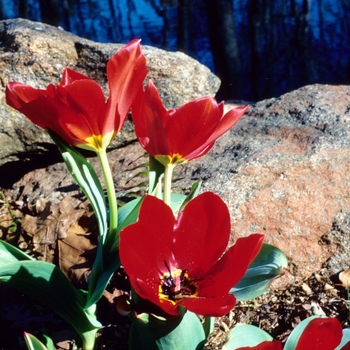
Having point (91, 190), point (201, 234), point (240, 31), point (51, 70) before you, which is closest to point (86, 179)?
point (91, 190)

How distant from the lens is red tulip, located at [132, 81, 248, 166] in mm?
1141

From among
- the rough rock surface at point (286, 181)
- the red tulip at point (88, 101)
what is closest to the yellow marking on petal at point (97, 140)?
the red tulip at point (88, 101)

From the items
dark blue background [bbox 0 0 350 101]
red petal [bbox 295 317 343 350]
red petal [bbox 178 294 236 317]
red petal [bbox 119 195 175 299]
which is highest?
red petal [bbox 119 195 175 299]

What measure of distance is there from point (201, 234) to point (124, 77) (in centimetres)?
38

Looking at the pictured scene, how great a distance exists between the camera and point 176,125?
3.81 ft

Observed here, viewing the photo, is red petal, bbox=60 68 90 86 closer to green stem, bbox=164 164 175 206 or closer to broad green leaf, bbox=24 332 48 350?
green stem, bbox=164 164 175 206

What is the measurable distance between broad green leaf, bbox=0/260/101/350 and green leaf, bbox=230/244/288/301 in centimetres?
41

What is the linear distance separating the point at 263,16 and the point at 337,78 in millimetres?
989

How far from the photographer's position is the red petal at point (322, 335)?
95cm

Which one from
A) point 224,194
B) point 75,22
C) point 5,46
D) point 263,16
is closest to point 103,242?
point 224,194

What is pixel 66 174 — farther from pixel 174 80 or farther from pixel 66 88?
pixel 66 88

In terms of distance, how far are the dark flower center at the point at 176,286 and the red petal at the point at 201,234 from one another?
0.02 m

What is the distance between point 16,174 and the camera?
283 centimetres

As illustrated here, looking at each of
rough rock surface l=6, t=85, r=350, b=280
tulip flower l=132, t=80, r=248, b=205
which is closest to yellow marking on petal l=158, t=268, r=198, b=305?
tulip flower l=132, t=80, r=248, b=205
